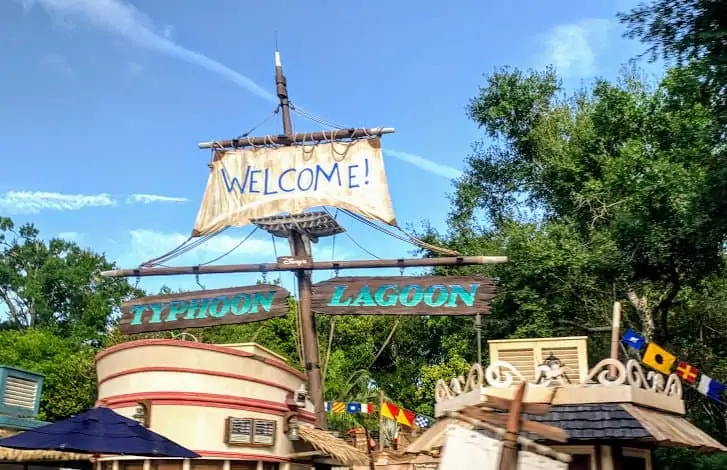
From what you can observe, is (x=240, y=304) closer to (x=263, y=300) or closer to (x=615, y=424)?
(x=263, y=300)

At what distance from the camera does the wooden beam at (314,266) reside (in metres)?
16.1

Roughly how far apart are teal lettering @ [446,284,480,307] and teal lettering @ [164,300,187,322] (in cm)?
601

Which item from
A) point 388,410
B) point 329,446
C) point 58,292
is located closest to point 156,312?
point 329,446

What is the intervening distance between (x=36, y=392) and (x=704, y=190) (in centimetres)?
1315

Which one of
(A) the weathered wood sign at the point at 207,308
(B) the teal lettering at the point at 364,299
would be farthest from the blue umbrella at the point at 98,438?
(A) the weathered wood sign at the point at 207,308

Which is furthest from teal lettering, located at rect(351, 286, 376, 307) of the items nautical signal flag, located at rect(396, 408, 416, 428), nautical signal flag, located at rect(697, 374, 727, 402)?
nautical signal flag, located at rect(396, 408, 416, 428)

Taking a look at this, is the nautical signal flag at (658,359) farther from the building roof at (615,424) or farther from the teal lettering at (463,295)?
the teal lettering at (463,295)

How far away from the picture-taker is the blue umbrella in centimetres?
850

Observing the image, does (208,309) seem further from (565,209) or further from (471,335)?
(565,209)

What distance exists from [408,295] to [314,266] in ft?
8.52

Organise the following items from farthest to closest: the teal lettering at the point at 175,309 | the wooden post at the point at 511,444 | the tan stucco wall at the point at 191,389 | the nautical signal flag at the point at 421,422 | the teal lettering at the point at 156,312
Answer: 1. the nautical signal flag at the point at 421,422
2. the teal lettering at the point at 156,312
3. the teal lettering at the point at 175,309
4. the tan stucco wall at the point at 191,389
5. the wooden post at the point at 511,444

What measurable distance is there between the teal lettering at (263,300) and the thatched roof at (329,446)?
343 centimetres

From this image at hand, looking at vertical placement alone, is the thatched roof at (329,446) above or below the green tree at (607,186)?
below

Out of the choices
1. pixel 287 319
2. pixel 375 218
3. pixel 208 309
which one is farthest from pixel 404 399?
pixel 208 309
